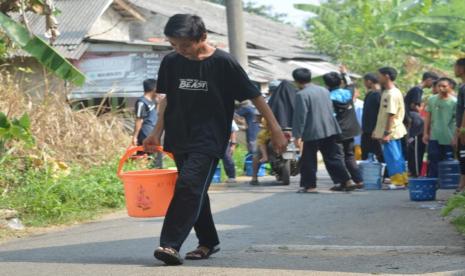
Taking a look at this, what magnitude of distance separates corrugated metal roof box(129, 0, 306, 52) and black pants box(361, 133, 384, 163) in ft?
41.7

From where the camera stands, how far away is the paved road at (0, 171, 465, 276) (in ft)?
23.7

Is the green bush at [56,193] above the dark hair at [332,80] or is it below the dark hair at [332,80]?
below

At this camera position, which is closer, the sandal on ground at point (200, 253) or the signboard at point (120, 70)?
the sandal on ground at point (200, 253)

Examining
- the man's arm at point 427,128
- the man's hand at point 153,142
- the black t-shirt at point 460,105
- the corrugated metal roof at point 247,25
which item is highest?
the corrugated metal roof at point 247,25

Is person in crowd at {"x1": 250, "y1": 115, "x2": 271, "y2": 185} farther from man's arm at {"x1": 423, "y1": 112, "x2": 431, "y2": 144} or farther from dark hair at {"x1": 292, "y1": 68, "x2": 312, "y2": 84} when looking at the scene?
man's arm at {"x1": 423, "y1": 112, "x2": 431, "y2": 144}

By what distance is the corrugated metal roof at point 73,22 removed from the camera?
23.5 metres

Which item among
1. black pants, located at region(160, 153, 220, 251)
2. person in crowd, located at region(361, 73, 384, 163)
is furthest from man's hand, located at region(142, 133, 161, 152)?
person in crowd, located at region(361, 73, 384, 163)

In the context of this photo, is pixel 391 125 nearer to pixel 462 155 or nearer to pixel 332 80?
pixel 332 80

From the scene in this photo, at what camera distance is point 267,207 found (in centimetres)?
1255

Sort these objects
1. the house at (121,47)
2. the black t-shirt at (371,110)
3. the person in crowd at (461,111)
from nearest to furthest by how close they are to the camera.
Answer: the person in crowd at (461,111) < the black t-shirt at (371,110) < the house at (121,47)

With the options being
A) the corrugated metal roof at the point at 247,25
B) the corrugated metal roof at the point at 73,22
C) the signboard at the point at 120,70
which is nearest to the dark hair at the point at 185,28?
the signboard at the point at 120,70

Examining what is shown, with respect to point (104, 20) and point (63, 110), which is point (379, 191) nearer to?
point (63, 110)

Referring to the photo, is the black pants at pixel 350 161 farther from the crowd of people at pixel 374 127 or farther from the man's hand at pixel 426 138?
the man's hand at pixel 426 138

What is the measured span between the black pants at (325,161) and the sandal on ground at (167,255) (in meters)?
7.47
